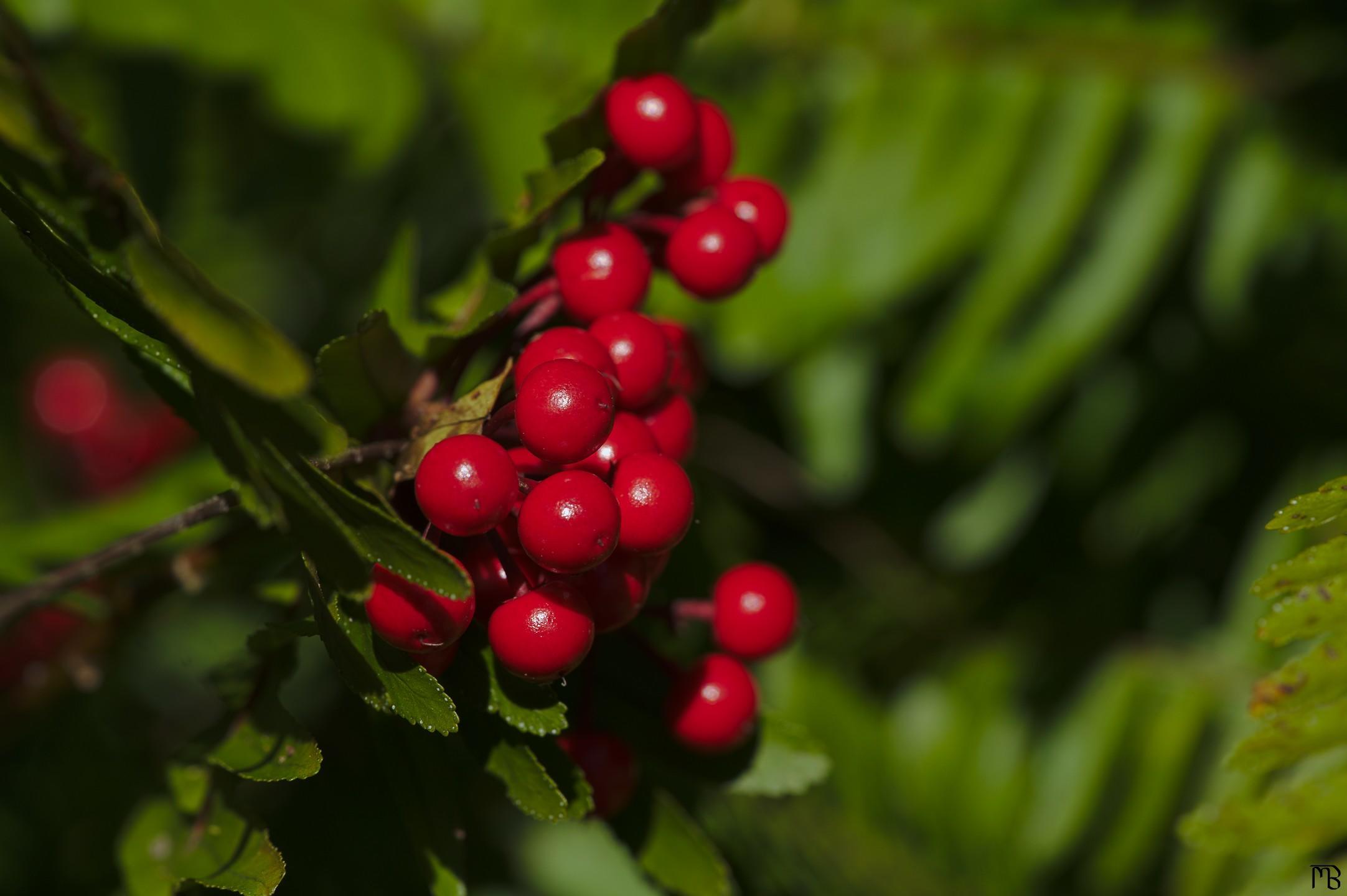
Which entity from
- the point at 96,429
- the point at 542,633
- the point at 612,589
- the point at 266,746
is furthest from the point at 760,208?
the point at 96,429

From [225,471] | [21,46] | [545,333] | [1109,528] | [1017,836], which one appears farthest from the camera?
[1109,528]

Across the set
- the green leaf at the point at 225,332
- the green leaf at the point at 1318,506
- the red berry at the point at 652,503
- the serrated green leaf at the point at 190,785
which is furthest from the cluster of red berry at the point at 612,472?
the green leaf at the point at 1318,506

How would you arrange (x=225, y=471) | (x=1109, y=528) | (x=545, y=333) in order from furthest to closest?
(x=1109, y=528) < (x=545, y=333) < (x=225, y=471)

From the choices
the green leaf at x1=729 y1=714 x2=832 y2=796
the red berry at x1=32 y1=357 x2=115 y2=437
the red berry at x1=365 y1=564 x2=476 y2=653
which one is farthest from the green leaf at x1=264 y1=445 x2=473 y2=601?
the red berry at x1=32 y1=357 x2=115 y2=437

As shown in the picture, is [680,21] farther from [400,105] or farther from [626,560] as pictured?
[400,105]

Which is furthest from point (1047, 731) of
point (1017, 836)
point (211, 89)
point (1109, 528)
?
point (211, 89)

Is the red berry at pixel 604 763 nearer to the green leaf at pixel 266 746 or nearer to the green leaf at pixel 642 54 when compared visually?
the green leaf at pixel 266 746
